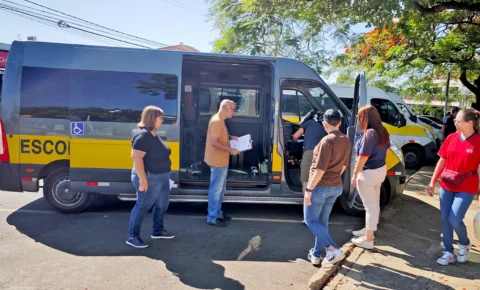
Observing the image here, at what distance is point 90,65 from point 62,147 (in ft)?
4.15

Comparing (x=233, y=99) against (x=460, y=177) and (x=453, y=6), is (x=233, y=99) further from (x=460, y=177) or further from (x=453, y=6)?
(x=453, y=6)

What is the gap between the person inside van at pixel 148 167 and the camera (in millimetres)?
4395

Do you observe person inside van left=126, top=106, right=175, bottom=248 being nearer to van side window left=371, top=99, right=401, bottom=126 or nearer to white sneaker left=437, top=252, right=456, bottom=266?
white sneaker left=437, top=252, right=456, bottom=266

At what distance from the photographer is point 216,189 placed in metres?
5.46

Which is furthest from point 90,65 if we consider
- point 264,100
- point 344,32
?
point 344,32

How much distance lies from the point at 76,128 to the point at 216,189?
2158 mm

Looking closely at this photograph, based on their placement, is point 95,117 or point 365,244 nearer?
point 365,244

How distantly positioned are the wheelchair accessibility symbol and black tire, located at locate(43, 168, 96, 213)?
2.31 feet

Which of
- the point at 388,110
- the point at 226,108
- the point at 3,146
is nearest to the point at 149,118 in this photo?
the point at 226,108

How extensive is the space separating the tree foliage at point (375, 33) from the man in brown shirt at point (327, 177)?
417 centimetres

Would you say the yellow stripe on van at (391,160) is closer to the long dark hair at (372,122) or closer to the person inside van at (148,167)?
the long dark hair at (372,122)

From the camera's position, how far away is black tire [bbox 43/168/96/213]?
583cm

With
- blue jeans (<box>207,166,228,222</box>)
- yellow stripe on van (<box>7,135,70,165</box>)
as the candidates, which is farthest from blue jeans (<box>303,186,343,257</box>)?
yellow stripe on van (<box>7,135,70,165</box>)

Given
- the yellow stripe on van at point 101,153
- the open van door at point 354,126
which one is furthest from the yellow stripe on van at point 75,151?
the open van door at point 354,126
